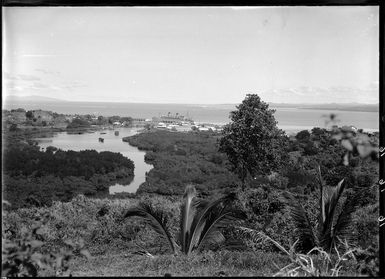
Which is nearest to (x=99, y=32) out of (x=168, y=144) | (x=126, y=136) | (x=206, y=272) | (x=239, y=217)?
(x=126, y=136)

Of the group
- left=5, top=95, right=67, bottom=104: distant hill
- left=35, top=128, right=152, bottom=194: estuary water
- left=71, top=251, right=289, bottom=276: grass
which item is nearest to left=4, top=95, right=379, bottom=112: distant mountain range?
left=5, top=95, right=67, bottom=104: distant hill

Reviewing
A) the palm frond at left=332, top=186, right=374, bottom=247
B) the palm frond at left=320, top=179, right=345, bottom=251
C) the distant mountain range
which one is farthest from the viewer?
the distant mountain range

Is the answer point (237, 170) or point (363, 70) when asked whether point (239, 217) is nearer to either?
point (237, 170)

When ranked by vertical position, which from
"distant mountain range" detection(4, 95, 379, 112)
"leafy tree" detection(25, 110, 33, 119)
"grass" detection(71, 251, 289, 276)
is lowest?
"grass" detection(71, 251, 289, 276)

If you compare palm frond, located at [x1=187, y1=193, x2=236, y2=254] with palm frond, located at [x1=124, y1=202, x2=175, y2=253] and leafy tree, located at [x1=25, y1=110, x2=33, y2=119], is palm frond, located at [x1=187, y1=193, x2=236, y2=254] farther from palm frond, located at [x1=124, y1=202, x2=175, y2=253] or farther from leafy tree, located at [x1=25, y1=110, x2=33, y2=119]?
leafy tree, located at [x1=25, y1=110, x2=33, y2=119]

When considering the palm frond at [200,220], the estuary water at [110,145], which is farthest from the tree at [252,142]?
the palm frond at [200,220]
